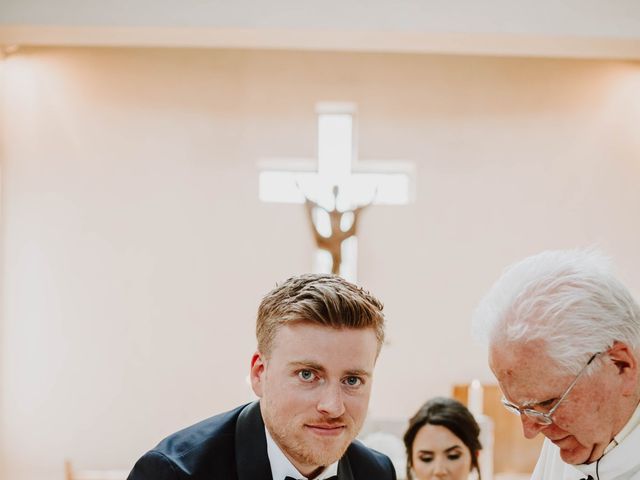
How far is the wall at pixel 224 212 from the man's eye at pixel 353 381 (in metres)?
5.55

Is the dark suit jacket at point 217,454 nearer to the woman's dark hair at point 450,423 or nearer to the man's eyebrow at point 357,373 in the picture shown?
the man's eyebrow at point 357,373

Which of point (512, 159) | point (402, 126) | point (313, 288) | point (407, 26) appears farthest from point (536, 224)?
point (313, 288)

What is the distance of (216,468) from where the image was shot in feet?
7.30

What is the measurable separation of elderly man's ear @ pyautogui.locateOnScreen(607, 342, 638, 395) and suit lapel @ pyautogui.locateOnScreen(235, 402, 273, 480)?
0.88 meters

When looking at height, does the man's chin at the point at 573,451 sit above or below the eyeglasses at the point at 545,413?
below

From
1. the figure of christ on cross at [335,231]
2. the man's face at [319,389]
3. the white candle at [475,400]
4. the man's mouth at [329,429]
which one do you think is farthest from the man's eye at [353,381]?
the figure of christ on cross at [335,231]

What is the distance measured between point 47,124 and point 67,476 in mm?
3018

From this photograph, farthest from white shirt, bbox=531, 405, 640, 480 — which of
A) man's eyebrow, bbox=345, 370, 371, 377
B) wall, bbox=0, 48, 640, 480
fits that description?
wall, bbox=0, 48, 640, 480

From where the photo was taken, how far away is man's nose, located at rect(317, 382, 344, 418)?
2090 millimetres

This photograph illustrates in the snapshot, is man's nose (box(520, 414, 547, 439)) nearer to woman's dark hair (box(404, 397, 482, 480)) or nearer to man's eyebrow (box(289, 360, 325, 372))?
man's eyebrow (box(289, 360, 325, 372))

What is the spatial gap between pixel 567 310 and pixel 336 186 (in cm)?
509

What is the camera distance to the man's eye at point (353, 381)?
84.4 inches

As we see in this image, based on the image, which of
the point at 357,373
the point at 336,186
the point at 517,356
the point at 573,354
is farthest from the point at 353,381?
the point at 336,186

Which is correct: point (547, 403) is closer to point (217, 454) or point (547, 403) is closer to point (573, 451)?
point (573, 451)
